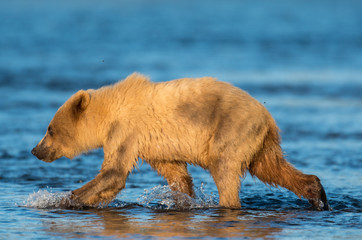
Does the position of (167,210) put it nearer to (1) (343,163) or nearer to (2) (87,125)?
(2) (87,125)

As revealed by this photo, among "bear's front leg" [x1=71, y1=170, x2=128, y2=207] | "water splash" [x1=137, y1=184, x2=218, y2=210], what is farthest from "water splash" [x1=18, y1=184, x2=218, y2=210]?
"bear's front leg" [x1=71, y1=170, x2=128, y2=207]

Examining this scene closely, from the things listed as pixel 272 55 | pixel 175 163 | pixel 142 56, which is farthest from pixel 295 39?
pixel 175 163

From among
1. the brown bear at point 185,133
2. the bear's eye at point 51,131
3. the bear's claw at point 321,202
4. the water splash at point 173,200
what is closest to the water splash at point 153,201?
the water splash at point 173,200

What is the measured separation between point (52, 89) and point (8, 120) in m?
4.54

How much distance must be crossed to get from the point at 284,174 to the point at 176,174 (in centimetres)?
128

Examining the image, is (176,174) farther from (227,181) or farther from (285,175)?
(285,175)

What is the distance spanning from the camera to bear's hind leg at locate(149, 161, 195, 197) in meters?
8.41

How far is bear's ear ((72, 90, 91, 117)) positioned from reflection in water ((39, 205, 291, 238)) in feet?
3.79

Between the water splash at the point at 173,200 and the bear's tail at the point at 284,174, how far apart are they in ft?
2.44

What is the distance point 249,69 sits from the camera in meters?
22.8

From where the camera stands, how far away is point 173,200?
8391 mm

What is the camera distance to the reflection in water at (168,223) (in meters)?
7.03

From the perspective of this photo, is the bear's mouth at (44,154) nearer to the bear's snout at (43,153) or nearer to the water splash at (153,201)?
the bear's snout at (43,153)

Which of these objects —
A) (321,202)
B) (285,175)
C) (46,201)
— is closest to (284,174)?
(285,175)
